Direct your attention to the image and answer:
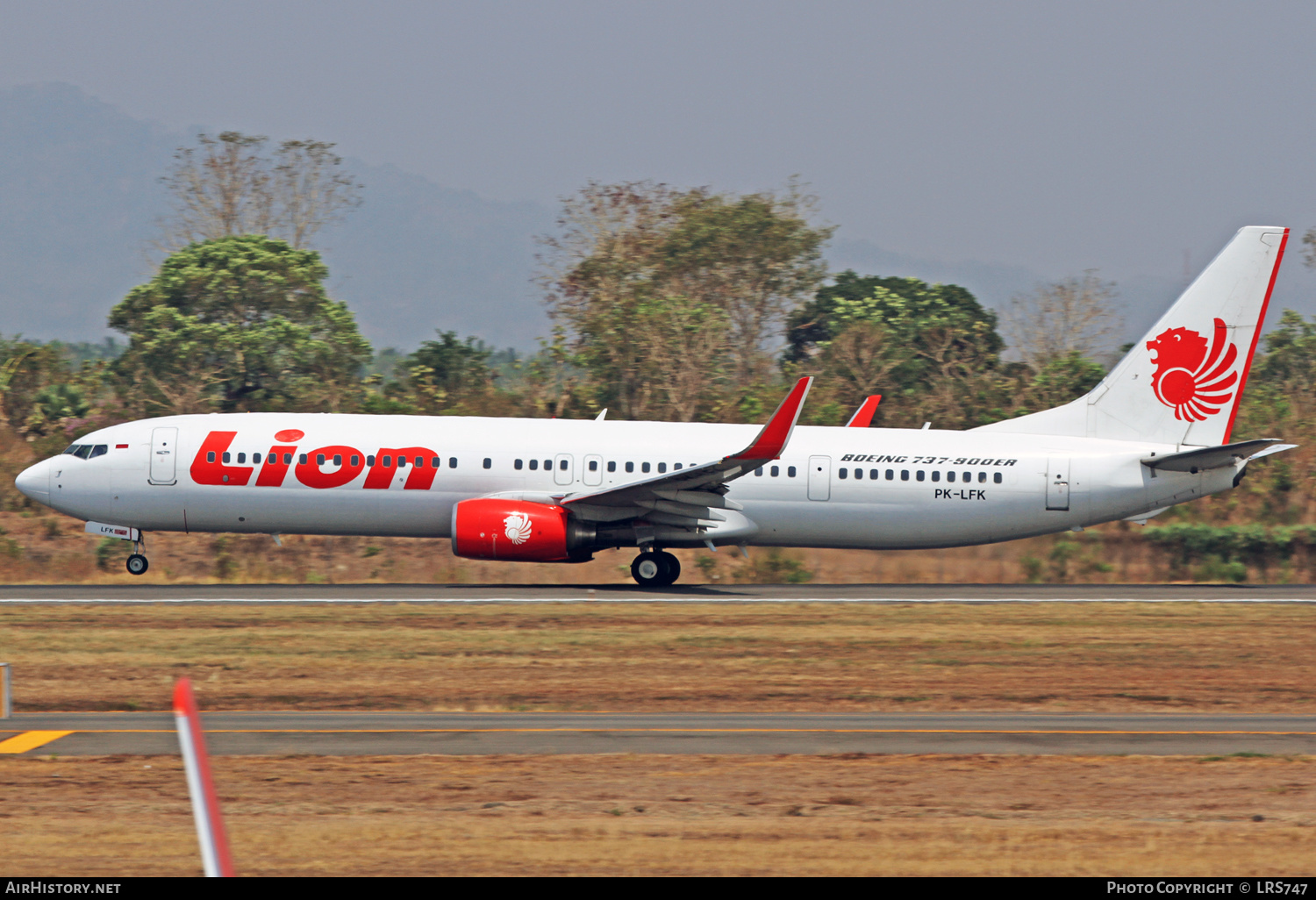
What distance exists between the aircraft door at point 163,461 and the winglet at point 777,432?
11.1m

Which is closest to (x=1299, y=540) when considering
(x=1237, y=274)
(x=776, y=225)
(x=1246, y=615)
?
(x=1237, y=274)

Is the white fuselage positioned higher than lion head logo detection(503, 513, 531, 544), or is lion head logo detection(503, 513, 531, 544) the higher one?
the white fuselage

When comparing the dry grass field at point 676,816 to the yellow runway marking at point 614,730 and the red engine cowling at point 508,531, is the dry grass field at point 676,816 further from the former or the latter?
the red engine cowling at point 508,531

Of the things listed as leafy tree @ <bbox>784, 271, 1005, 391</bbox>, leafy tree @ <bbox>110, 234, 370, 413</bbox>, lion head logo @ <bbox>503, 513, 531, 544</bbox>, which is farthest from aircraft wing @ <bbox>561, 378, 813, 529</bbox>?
leafy tree @ <bbox>784, 271, 1005, 391</bbox>

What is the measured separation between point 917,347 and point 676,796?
169 ft

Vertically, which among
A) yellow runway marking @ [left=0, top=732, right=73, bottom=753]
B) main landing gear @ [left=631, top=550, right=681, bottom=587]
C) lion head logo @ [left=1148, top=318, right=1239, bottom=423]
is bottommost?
yellow runway marking @ [left=0, top=732, right=73, bottom=753]

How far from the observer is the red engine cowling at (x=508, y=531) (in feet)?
85.0

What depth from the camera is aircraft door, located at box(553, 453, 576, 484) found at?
90.7ft

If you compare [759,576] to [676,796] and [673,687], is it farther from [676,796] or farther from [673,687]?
[676,796]

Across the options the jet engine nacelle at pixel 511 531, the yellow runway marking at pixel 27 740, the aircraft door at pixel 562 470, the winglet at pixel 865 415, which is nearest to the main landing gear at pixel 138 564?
the jet engine nacelle at pixel 511 531

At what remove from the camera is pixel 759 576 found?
31.9 meters

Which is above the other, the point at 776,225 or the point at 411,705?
the point at 776,225

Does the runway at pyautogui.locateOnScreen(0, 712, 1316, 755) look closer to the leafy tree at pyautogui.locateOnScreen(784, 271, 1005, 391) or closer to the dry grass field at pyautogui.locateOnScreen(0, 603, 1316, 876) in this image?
the dry grass field at pyautogui.locateOnScreen(0, 603, 1316, 876)

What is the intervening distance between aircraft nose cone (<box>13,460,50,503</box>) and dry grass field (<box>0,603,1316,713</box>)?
4891 mm
